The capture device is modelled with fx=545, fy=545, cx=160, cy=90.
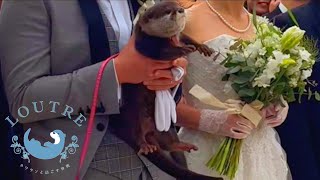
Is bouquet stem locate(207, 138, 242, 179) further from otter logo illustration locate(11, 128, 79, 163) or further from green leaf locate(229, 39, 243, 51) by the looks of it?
otter logo illustration locate(11, 128, 79, 163)

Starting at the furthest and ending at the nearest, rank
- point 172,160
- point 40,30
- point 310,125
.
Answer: point 310,125
point 172,160
point 40,30

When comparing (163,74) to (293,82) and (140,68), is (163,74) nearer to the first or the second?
(140,68)

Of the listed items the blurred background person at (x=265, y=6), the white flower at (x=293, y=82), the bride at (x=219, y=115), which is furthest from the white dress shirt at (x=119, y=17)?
the blurred background person at (x=265, y=6)

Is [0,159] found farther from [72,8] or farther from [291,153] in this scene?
[291,153]

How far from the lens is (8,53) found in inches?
42.7

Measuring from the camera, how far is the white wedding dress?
4.85ft

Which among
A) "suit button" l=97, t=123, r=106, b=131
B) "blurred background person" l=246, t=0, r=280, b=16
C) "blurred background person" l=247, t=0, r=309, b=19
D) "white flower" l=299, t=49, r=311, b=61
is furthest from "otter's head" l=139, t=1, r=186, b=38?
"blurred background person" l=246, t=0, r=280, b=16

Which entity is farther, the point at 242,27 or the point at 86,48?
the point at 242,27

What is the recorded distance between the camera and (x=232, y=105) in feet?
4.76

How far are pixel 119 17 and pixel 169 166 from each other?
344 mm

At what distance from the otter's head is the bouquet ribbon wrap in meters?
0.44

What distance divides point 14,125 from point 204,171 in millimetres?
558

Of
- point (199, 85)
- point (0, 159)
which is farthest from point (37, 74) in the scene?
point (199, 85)

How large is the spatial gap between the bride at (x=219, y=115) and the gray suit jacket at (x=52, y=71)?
0.37 metres
